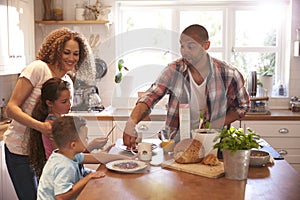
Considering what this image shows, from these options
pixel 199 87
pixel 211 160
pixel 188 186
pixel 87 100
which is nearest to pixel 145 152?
pixel 211 160

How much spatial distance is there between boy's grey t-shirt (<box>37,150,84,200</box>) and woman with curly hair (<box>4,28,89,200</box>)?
0.50 m

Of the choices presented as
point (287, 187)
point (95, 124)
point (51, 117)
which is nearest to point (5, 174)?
point (95, 124)

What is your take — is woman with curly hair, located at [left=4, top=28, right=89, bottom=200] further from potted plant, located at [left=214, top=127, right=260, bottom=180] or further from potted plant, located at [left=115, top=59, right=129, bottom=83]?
potted plant, located at [left=115, top=59, right=129, bottom=83]

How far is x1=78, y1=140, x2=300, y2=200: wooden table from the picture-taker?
5.08 feet

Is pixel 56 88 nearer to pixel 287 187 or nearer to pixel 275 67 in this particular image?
pixel 287 187

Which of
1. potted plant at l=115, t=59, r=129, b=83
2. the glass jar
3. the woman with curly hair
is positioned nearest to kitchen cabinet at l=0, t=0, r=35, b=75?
the glass jar

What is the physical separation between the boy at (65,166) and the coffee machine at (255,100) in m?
2.52

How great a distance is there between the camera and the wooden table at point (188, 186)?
1.55m

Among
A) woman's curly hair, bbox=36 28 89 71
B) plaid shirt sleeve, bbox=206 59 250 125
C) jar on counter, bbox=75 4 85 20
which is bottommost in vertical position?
plaid shirt sleeve, bbox=206 59 250 125

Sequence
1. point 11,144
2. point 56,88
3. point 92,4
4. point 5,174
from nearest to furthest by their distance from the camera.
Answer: point 56,88
point 11,144
point 5,174
point 92,4

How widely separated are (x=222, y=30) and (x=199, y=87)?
237 cm

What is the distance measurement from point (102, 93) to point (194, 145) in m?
2.72

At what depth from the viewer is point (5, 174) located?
10.9ft

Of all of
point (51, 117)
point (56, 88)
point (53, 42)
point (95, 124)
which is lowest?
point (95, 124)
